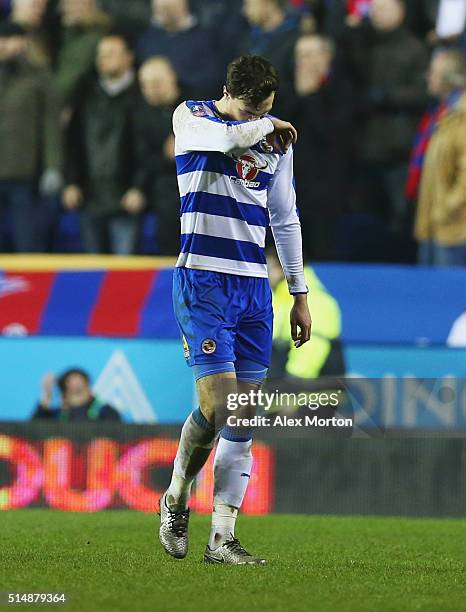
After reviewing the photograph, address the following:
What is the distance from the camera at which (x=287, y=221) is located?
5.51 m

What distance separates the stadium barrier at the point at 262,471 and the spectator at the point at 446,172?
255 cm

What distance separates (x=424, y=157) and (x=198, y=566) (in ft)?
20.6

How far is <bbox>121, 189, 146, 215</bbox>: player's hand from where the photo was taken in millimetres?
11344

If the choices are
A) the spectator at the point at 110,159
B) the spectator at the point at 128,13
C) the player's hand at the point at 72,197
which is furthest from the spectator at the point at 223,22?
the player's hand at the point at 72,197

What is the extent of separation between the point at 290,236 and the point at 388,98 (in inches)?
226

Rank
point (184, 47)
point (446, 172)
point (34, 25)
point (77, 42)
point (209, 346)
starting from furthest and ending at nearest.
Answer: point (34, 25) < point (77, 42) < point (184, 47) < point (446, 172) < point (209, 346)

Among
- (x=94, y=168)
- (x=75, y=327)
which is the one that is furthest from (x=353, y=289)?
(x=94, y=168)

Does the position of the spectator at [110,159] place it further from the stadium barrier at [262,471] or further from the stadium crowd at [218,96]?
the stadium barrier at [262,471]

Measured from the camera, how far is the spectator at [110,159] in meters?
11.5

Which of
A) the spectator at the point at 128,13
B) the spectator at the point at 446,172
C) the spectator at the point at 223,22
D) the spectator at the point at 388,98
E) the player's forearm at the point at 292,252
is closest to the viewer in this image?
the player's forearm at the point at 292,252

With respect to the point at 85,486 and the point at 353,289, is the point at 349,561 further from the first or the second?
the point at 353,289

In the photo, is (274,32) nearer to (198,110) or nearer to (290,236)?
(290,236)

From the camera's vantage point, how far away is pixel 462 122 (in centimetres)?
1055

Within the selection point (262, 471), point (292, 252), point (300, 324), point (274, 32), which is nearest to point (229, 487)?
point (300, 324)
